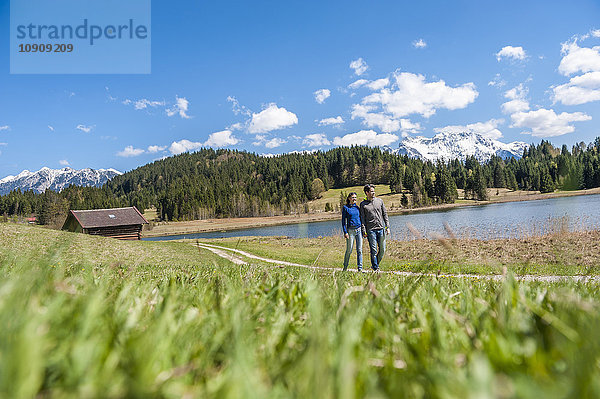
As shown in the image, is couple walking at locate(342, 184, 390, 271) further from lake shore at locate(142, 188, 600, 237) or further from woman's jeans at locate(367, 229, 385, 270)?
lake shore at locate(142, 188, 600, 237)

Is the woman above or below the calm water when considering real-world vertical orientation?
above

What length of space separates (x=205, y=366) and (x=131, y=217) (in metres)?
56.7

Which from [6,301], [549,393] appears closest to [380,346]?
[549,393]

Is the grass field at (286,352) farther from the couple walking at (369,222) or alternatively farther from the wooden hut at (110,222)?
the wooden hut at (110,222)

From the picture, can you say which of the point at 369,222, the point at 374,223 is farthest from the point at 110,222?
the point at 374,223

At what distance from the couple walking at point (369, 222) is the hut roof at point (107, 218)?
41884 millimetres

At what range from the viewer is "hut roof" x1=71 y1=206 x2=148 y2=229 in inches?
1921

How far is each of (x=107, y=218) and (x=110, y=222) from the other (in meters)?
1.26

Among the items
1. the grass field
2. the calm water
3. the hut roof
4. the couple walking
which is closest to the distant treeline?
the calm water

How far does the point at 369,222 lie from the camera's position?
1394cm

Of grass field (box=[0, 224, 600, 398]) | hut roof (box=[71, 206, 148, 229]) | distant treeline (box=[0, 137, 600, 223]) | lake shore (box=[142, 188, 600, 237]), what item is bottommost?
lake shore (box=[142, 188, 600, 237])

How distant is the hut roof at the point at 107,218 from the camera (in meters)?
48.8

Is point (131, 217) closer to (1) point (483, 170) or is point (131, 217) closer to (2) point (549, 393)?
(2) point (549, 393)

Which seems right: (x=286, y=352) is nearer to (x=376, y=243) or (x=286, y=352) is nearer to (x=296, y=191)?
(x=376, y=243)
